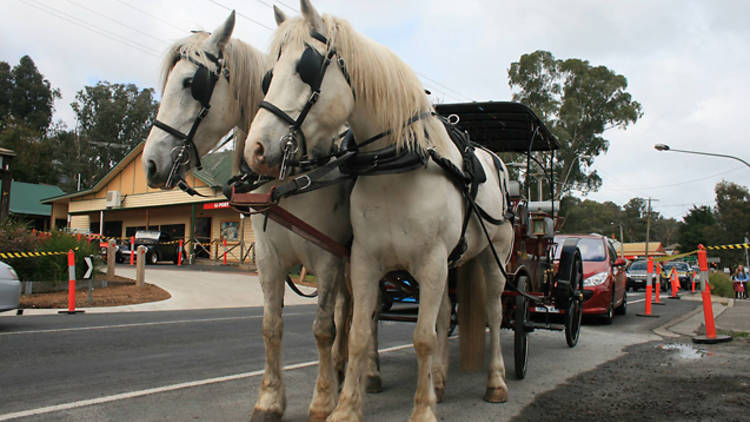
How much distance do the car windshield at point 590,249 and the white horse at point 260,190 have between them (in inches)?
313

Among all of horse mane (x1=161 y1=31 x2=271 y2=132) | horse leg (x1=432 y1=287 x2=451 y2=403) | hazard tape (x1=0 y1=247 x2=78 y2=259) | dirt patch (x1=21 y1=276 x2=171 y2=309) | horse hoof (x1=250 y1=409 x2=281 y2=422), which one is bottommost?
dirt patch (x1=21 y1=276 x2=171 y2=309)

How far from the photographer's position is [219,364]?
5586mm

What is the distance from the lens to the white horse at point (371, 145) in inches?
113

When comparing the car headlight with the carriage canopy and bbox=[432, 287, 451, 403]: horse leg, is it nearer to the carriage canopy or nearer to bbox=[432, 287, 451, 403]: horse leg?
the carriage canopy

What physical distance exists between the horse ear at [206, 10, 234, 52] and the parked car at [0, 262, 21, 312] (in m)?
6.69

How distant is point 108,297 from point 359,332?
38.8 ft

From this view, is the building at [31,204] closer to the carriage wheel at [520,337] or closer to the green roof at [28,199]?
the green roof at [28,199]

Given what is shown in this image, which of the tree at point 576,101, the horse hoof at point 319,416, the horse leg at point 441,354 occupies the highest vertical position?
the tree at point 576,101

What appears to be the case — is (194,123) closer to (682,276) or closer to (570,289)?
(570,289)

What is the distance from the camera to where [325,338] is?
138 inches

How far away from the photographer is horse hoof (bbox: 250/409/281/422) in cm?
342

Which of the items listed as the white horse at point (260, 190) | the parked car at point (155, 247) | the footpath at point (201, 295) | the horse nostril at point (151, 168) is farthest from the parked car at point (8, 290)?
the parked car at point (155, 247)

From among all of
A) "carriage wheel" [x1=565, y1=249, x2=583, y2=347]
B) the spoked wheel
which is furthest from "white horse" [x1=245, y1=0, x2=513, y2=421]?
"carriage wheel" [x1=565, y1=249, x2=583, y2=347]

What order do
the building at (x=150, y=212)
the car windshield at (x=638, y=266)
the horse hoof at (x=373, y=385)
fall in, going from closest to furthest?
the horse hoof at (x=373, y=385) → the car windshield at (x=638, y=266) → the building at (x=150, y=212)
